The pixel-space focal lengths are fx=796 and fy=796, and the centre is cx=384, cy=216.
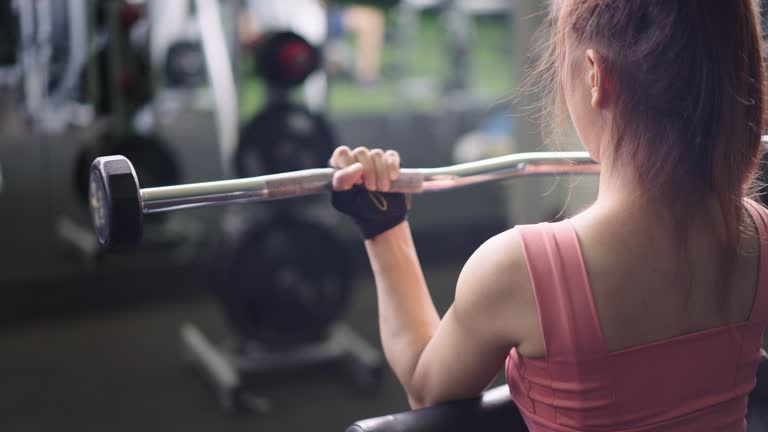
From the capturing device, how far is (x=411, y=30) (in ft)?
17.6

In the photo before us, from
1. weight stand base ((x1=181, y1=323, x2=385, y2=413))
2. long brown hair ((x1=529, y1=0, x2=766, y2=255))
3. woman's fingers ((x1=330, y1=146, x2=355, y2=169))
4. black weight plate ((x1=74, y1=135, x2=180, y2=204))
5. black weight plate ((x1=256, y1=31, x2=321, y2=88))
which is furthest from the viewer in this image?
black weight plate ((x1=74, y1=135, x2=180, y2=204))

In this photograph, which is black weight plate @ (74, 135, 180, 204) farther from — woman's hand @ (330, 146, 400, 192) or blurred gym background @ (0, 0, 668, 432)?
woman's hand @ (330, 146, 400, 192)

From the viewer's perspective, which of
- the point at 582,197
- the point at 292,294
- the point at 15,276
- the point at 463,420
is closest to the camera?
the point at 463,420

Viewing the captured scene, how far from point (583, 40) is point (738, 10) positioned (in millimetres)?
145

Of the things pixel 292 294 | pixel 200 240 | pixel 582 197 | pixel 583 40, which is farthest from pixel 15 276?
pixel 583 40

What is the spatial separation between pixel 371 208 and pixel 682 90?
15.4 inches

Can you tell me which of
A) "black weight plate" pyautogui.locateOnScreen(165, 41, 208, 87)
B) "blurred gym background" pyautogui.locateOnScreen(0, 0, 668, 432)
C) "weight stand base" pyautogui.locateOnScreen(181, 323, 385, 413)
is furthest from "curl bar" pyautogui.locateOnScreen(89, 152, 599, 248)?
"black weight plate" pyautogui.locateOnScreen(165, 41, 208, 87)

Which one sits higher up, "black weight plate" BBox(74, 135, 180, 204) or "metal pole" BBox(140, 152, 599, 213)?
"metal pole" BBox(140, 152, 599, 213)

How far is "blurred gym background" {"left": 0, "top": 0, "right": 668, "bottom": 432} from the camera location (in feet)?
9.33

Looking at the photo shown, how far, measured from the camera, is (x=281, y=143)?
9.29 feet

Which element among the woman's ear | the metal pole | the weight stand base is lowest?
the weight stand base

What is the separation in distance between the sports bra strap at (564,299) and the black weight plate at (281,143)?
209cm

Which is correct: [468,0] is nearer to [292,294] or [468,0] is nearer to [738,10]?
[292,294]

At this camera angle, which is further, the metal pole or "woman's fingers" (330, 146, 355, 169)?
"woman's fingers" (330, 146, 355, 169)
